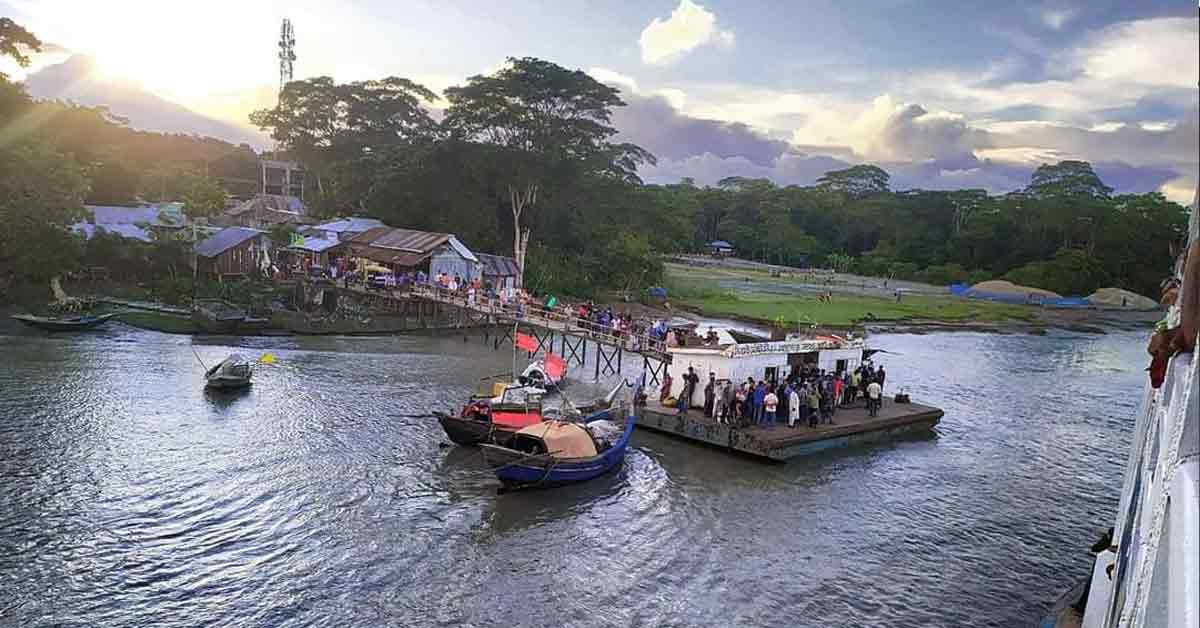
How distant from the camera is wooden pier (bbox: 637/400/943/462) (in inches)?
912

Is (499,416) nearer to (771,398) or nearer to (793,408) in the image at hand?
(771,398)

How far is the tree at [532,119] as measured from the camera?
53688mm

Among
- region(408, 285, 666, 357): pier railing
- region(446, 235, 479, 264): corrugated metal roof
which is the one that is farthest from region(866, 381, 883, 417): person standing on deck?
region(446, 235, 479, 264): corrugated metal roof

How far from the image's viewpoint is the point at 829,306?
65.4 meters

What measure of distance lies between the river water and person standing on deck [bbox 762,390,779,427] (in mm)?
1710

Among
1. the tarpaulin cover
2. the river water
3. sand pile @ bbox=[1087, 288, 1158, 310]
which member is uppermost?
sand pile @ bbox=[1087, 288, 1158, 310]

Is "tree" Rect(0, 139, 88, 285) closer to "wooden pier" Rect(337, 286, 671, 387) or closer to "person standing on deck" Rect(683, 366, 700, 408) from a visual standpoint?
"wooden pier" Rect(337, 286, 671, 387)

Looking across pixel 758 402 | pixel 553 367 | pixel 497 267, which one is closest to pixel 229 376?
pixel 553 367

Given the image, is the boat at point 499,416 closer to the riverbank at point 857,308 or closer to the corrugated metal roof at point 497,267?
the corrugated metal roof at point 497,267

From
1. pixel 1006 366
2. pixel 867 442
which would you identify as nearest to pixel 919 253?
pixel 1006 366

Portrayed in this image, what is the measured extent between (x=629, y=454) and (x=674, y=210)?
75066mm

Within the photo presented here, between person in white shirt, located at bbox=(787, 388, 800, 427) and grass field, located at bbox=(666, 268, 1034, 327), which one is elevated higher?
grass field, located at bbox=(666, 268, 1034, 327)

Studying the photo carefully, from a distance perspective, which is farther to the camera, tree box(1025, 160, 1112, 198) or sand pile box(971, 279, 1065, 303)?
tree box(1025, 160, 1112, 198)

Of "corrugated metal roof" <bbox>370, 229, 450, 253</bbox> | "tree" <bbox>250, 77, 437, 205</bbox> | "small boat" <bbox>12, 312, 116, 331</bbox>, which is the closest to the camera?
"small boat" <bbox>12, 312, 116, 331</bbox>
